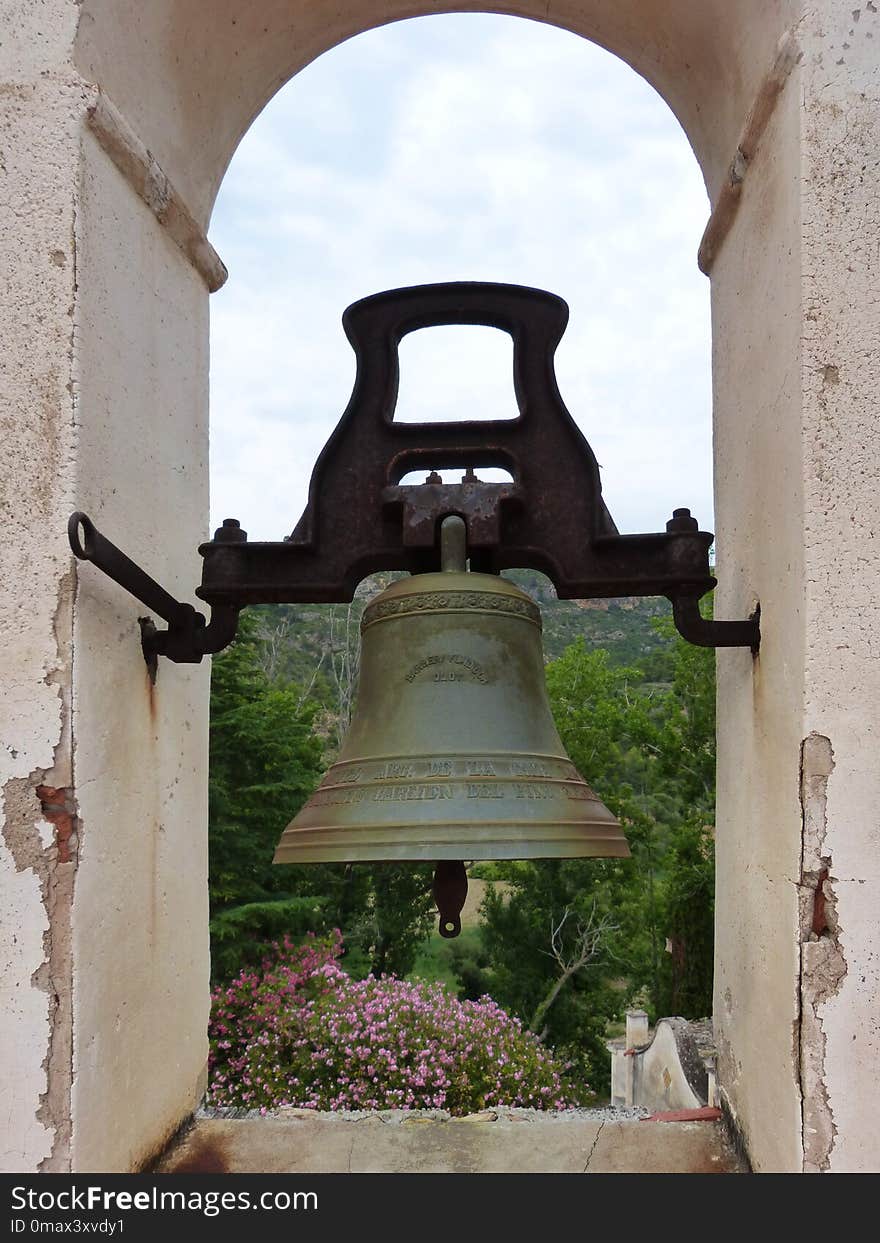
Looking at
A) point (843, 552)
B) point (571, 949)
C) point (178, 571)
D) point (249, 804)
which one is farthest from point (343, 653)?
point (843, 552)

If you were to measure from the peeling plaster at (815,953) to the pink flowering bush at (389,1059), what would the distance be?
589 centimetres

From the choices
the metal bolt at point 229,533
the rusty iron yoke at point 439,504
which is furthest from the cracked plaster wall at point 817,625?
the metal bolt at point 229,533

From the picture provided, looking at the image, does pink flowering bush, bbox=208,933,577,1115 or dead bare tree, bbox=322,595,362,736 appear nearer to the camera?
pink flowering bush, bbox=208,933,577,1115

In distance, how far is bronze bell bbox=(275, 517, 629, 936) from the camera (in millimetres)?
1860

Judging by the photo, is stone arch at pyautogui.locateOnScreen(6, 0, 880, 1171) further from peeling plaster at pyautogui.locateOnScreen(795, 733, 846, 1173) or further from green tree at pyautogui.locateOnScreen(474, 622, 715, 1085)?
green tree at pyautogui.locateOnScreen(474, 622, 715, 1085)

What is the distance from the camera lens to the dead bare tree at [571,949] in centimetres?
1972

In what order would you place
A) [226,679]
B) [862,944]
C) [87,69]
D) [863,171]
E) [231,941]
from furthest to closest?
[226,679] → [231,941] → [87,69] → [863,171] → [862,944]

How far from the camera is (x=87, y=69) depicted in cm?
187

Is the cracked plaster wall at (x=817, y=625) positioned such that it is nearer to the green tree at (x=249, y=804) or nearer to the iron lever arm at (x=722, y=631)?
the iron lever arm at (x=722, y=631)

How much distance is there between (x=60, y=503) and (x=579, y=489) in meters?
0.94

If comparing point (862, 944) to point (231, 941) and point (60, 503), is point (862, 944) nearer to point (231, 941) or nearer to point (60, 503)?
point (60, 503)

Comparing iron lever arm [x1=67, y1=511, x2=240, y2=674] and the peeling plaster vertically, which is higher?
iron lever arm [x1=67, y1=511, x2=240, y2=674]

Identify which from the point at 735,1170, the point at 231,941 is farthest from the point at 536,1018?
the point at 735,1170

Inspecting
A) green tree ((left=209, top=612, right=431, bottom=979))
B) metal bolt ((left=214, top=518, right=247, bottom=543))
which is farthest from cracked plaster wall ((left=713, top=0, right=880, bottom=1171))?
green tree ((left=209, top=612, right=431, bottom=979))
